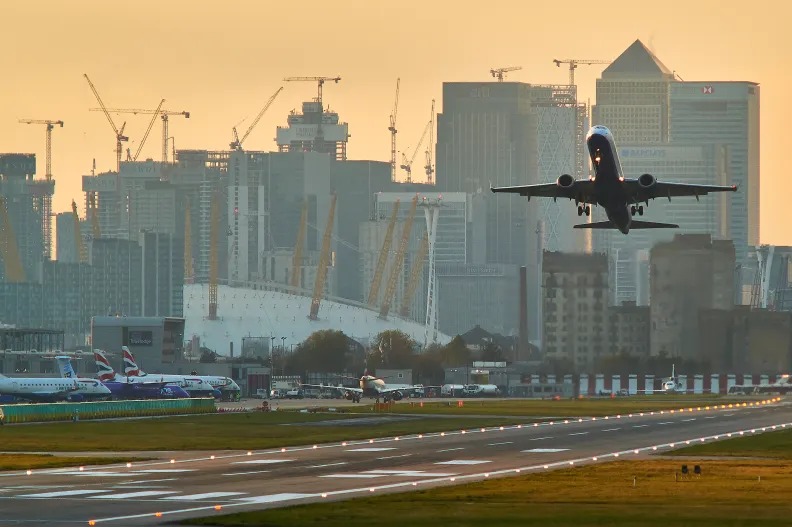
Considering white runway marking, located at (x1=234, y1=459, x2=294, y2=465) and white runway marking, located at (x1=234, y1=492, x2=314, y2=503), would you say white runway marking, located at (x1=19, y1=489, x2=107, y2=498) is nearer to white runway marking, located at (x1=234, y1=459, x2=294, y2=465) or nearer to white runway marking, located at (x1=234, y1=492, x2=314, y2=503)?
white runway marking, located at (x1=234, y1=492, x2=314, y2=503)

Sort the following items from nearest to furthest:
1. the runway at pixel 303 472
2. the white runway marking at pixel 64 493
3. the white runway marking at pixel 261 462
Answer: the runway at pixel 303 472
the white runway marking at pixel 64 493
the white runway marking at pixel 261 462

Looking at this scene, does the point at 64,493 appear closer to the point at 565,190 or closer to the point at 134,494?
the point at 134,494

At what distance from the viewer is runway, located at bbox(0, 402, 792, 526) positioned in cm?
8931

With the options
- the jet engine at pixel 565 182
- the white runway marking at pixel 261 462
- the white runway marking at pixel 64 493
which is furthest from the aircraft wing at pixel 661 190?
the white runway marking at pixel 64 493

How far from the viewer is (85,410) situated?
181 metres

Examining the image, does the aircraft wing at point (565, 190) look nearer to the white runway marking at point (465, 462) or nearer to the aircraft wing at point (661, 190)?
the aircraft wing at point (661, 190)

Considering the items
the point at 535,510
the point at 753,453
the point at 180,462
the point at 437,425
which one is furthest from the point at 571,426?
the point at 535,510

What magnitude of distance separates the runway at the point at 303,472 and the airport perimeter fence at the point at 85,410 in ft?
111

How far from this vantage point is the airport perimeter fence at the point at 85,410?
6836 inches

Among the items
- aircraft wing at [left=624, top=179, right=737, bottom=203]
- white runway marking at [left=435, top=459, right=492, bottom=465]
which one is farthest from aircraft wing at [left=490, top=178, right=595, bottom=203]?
white runway marking at [left=435, top=459, right=492, bottom=465]

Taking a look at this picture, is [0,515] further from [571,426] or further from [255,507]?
[571,426]

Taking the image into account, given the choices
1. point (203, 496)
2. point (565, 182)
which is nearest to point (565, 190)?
point (565, 182)

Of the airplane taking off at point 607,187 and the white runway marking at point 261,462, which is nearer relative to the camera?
the white runway marking at point 261,462

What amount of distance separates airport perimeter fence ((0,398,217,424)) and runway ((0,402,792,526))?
33895mm
